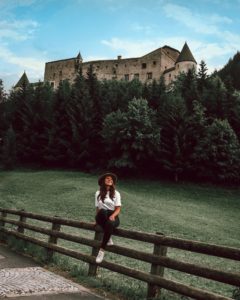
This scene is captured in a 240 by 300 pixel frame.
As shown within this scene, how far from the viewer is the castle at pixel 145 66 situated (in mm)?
94312

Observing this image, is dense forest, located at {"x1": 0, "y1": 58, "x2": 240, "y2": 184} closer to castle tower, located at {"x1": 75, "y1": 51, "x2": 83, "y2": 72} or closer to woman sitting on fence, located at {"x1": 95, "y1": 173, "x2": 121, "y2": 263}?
castle tower, located at {"x1": 75, "y1": 51, "x2": 83, "y2": 72}

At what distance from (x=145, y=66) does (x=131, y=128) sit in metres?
52.7

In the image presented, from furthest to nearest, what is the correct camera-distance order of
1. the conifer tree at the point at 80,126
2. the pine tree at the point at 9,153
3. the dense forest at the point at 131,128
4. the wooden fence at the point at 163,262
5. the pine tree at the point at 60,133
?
1. the pine tree at the point at 60,133
2. the pine tree at the point at 9,153
3. the conifer tree at the point at 80,126
4. the dense forest at the point at 131,128
5. the wooden fence at the point at 163,262

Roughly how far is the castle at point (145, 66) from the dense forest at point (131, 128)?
85.9ft

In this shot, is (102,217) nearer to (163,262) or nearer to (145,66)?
(163,262)

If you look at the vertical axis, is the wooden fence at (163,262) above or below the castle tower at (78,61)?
below

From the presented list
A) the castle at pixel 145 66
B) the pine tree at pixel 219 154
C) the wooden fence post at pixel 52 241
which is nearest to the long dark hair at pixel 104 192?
the wooden fence post at pixel 52 241

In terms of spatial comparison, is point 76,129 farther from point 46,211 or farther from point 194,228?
point 194,228

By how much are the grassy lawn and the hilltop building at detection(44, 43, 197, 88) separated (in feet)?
162

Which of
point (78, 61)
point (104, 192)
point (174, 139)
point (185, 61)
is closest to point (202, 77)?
point (174, 139)

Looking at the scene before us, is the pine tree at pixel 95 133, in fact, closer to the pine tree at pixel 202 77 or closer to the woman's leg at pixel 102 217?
the pine tree at pixel 202 77

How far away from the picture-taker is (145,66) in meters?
98.2

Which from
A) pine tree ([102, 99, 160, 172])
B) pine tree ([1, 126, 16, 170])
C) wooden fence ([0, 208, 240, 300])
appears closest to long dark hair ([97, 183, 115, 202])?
wooden fence ([0, 208, 240, 300])

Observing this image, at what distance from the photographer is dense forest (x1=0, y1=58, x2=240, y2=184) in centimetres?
4816
